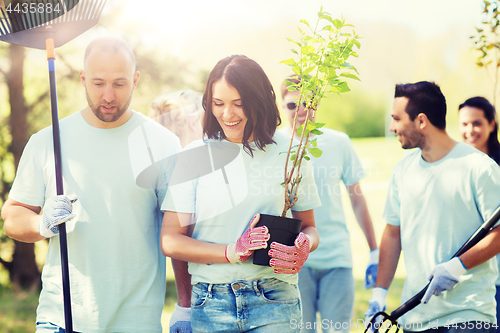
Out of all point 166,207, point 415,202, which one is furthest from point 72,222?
point 415,202

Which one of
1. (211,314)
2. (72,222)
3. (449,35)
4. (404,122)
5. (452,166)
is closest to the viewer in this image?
(211,314)

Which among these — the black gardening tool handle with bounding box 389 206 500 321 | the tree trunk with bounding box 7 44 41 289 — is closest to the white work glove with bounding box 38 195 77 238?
the black gardening tool handle with bounding box 389 206 500 321

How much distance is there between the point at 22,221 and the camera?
1.54 meters

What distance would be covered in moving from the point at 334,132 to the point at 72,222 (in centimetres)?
148

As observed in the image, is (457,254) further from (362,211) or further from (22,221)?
(22,221)

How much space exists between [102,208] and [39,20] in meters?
0.75

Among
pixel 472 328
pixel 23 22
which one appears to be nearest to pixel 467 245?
pixel 472 328

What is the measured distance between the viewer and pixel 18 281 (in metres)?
3.91

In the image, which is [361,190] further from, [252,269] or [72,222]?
[72,222]

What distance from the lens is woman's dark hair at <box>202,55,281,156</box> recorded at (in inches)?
55.0

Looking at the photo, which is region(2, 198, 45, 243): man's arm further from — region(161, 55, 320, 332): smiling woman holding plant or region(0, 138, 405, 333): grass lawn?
region(0, 138, 405, 333): grass lawn

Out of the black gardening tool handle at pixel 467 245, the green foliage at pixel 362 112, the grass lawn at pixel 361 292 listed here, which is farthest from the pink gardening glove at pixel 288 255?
the green foliage at pixel 362 112

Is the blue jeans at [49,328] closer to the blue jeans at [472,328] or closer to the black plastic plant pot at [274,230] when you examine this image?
the black plastic plant pot at [274,230]

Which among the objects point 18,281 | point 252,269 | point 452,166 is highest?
point 452,166
